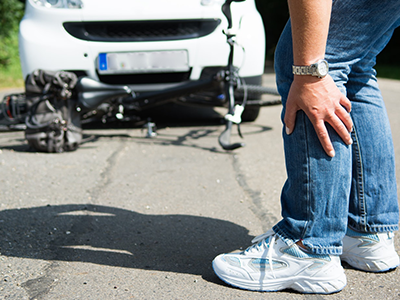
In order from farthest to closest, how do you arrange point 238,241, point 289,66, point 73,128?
1. point 73,128
2. point 238,241
3. point 289,66

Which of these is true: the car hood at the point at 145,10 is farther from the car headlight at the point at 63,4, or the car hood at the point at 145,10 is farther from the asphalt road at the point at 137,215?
the asphalt road at the point at 137,215

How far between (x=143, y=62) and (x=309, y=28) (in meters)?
2.54

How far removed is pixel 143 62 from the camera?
12.2 feet

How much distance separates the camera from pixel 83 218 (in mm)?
→ 2250

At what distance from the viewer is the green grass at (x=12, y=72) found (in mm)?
8422

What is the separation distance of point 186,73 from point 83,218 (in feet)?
6.33

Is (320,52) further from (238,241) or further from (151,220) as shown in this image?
(151,220)

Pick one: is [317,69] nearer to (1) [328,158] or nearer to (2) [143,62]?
(1) [328,158]

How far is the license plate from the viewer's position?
3.68 m

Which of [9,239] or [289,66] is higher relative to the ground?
[289,66]

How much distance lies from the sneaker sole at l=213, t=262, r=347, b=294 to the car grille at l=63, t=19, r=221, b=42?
2.56 metres

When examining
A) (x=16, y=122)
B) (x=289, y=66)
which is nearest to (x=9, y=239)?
(x=289, y=66)

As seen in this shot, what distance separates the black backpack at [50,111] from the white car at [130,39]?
0.22m

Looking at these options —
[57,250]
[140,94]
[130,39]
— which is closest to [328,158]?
[57,250]
